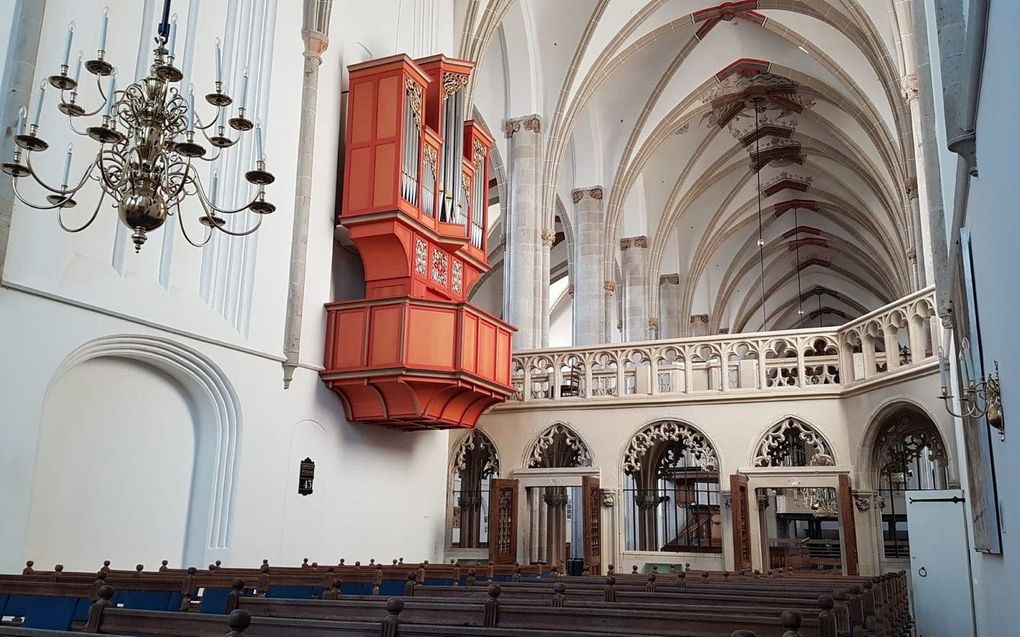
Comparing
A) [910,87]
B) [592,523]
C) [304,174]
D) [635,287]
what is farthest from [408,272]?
[635,287]

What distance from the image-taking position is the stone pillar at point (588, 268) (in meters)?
18.7

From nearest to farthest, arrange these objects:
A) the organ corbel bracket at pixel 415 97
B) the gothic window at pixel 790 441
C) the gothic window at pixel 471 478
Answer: the organ corbel bracket at pixel 415 97 → the gothic window at pixel 790 441 → the gothic window at pixel 471 478

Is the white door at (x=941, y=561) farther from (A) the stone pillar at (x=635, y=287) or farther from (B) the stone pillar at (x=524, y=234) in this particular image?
(A) the stone pillar at (x=635, y=287)

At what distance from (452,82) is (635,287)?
11.5 metres

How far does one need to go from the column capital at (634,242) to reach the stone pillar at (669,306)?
3.05 m

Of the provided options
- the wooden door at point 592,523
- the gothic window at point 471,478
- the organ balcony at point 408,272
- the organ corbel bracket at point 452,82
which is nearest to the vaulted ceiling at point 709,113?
the organ corbel bracket at point 452,82

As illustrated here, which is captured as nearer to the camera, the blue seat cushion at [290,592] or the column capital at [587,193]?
the blue seat cushion at [290,592]

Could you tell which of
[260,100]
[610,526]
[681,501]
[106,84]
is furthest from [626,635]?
[681,501]

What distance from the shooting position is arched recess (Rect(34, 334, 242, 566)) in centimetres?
870

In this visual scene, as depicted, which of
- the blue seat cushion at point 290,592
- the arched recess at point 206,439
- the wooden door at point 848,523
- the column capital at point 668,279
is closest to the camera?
the blue seat cushion at point 290,592

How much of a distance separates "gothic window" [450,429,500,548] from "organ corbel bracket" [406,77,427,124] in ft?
16.5

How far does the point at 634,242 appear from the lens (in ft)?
75.5

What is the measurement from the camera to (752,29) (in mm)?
18781

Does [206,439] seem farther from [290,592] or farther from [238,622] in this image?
[238,622]
